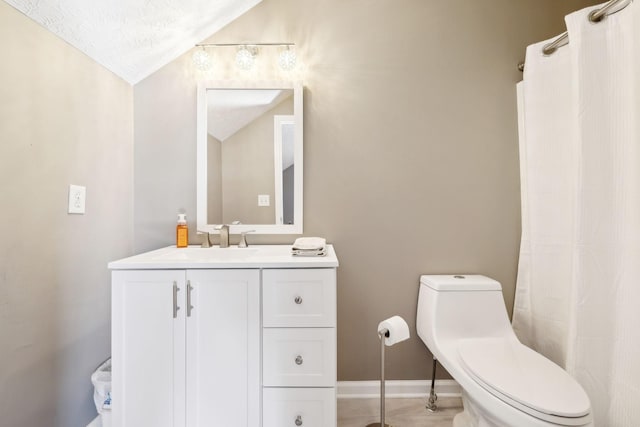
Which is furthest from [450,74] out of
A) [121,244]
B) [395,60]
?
[121,244]

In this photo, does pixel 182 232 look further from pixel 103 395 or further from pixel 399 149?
pixel 399 149

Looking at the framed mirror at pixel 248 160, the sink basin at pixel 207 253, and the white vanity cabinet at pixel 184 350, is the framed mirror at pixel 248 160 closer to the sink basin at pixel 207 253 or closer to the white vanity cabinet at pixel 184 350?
the sink basin at pixel 207 253

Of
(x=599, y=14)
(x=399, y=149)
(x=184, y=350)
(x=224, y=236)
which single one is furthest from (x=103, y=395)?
(x=599, y=14)

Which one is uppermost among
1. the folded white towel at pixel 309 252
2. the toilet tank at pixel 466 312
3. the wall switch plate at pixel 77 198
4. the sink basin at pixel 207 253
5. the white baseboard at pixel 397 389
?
the wall switch plate at pixel 77 198

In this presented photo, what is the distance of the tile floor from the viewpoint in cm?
149

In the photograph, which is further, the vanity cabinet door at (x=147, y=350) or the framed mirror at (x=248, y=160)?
the framed mirror at (x=248, y=160)

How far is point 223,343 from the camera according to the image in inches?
45.3

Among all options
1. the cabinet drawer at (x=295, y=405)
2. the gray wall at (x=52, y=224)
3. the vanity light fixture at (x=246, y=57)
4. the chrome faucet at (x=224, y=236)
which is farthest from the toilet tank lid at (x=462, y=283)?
the gray wall at (x=52, y=224)

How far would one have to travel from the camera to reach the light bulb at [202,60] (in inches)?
63.7

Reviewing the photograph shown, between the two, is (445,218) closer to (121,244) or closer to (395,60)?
(395,60)

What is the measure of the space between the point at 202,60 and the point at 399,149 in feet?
4.02

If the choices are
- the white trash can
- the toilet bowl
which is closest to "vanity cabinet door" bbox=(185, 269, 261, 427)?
the white trash can

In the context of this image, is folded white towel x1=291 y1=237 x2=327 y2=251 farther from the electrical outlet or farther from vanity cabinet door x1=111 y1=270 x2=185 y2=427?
vanity cabinet door x1=111 y1=270 x2=185 y2=427

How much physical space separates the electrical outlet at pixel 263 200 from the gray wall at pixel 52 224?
0.75 m
